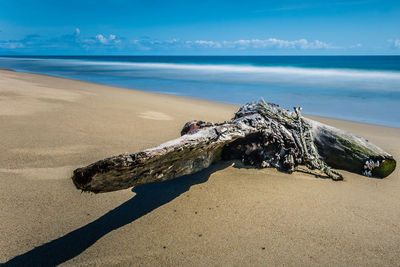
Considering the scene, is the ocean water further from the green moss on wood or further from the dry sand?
the dry sand

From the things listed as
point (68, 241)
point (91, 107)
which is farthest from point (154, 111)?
point (68, 241)

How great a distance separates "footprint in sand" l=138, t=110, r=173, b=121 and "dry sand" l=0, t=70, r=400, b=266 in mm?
2327

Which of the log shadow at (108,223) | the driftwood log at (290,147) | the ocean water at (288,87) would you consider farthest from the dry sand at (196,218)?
the ocean water at (288,87)

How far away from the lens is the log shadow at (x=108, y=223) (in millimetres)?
1711

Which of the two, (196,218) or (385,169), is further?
(385,169)

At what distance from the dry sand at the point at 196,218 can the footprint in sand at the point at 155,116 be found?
233 cm

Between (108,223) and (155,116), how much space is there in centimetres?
408

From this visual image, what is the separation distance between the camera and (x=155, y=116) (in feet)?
19.7

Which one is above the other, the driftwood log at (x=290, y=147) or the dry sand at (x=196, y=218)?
the driftwood log at (x=290, y=147)

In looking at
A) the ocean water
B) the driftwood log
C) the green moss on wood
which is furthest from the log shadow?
the ocean water

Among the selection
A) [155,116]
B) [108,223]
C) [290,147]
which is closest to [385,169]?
[290,147]

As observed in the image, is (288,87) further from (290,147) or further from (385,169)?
(290,147)

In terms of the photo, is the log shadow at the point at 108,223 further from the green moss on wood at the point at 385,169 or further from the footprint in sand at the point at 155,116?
the footprint in sand at the point at 155,116

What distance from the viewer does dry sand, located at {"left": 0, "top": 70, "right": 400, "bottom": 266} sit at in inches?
70.4
